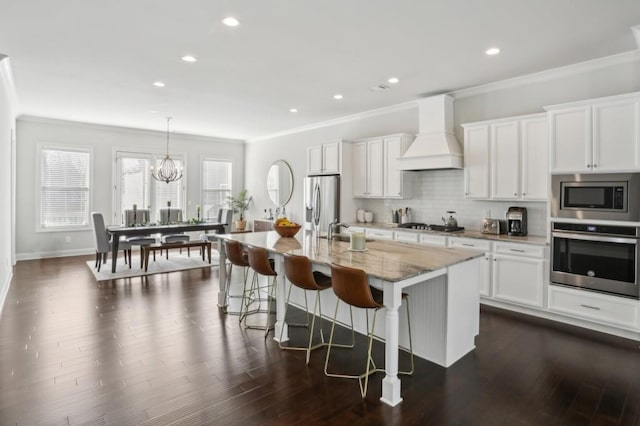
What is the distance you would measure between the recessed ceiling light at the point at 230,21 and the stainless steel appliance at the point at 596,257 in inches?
147

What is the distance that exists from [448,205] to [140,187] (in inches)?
271

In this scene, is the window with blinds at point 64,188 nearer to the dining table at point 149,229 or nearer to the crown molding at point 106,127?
the crown molding at point 106,127


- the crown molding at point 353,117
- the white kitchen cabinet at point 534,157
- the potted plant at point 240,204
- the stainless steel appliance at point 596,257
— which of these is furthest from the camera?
the potted plant at point 240,204

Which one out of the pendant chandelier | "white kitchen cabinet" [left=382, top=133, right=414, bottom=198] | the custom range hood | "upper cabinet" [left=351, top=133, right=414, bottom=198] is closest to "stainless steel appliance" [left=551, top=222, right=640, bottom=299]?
the custom range hood

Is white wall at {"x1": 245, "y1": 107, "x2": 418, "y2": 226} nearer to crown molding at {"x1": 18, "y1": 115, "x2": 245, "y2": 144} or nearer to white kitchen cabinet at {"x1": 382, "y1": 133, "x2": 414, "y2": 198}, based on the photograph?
white kitchen cabinet at {"x1": 382, "y1": 133, "x2": 414, "y2": 198}

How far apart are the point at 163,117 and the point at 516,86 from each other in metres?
6.04

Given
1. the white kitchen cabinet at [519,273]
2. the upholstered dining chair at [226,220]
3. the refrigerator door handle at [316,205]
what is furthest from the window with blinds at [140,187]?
the white kitchen cabinet at [519,273]

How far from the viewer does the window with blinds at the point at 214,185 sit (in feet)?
31.3

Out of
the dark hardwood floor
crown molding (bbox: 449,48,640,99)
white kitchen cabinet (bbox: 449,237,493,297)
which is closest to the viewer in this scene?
the dark hardwood floor

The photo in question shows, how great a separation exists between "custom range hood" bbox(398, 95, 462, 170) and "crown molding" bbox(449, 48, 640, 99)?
309mm

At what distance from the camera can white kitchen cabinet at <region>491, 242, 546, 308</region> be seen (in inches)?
156

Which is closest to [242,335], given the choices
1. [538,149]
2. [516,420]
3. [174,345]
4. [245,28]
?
[174,345]

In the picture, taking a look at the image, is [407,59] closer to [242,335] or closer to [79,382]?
[242,335]

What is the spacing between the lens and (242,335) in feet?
11.6
